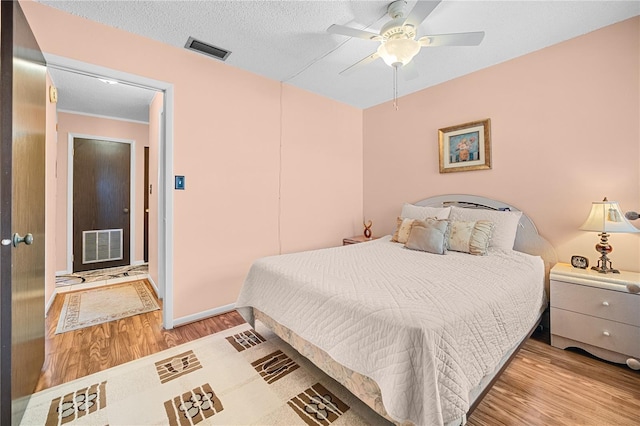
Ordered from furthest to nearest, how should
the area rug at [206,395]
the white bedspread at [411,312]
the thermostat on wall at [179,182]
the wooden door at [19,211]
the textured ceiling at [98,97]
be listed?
1. the textured ceiling at [98,97]
2. the thermostat on wall at [179,182]
3. the area rug at [206,395]
4. the wooden door at [19,211]
5. the white bedspread at [411,312]

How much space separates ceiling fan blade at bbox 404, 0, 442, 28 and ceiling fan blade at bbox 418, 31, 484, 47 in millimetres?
134

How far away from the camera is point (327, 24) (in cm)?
217

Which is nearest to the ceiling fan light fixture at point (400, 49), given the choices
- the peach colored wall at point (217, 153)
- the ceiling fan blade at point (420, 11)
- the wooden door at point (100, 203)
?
the ceiling fan blade at point (420, 11)

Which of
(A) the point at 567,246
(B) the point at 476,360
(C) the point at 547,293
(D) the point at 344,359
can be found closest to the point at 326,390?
(D) the point at 344,359

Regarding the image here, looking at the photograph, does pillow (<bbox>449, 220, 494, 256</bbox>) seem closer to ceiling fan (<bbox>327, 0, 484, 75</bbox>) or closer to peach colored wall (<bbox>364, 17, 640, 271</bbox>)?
peach colored wall (<bbox>364, 17, 640, 271</bbox>)

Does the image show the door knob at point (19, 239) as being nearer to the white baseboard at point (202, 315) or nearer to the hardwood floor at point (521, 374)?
the hardwood floor at point (521, 374)

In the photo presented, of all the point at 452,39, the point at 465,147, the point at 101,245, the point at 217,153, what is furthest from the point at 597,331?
the point at 101,245

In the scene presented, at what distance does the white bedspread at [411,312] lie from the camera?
43.3 inches

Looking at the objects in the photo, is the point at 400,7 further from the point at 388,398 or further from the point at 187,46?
the point at 388,398

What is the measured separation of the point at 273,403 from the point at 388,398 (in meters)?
0.78

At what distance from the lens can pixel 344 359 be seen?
4.41ft

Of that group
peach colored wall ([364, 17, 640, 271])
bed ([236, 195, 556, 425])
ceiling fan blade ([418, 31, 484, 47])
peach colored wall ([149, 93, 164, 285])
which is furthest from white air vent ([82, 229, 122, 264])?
ceiling fan blade ([418, 31, 484, 47])

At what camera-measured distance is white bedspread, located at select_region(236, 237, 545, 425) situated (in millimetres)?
1100

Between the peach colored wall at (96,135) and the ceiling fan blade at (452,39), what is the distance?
191 inches
